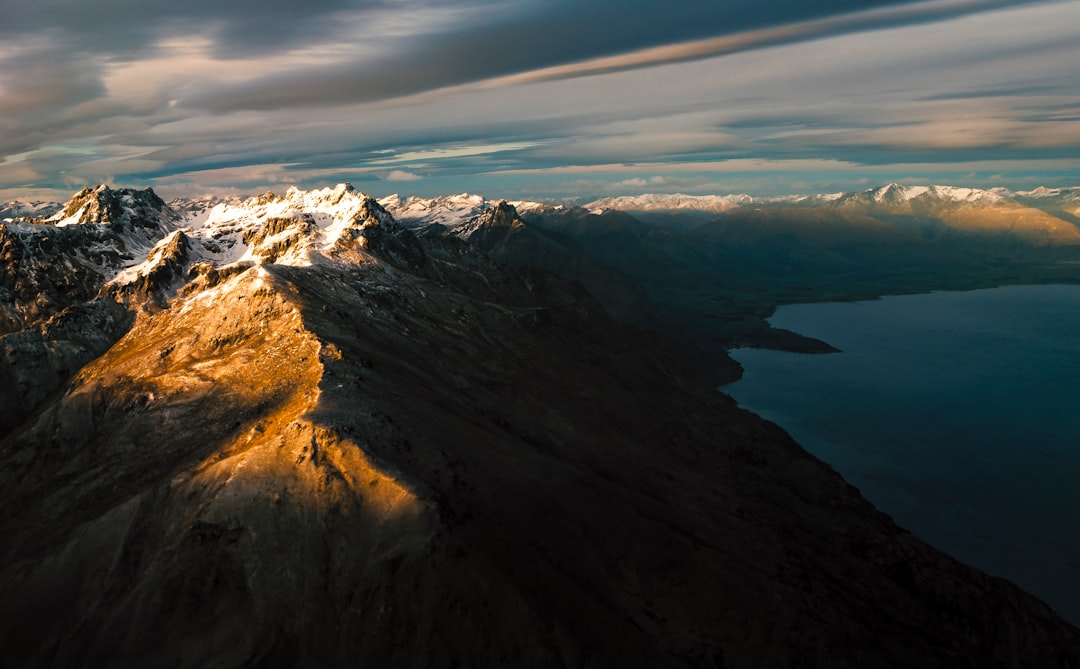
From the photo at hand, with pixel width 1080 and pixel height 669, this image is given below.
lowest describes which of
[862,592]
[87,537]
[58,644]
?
[862,592]

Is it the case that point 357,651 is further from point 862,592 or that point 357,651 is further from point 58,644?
point 862,592

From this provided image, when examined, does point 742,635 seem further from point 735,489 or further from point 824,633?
point 735,489

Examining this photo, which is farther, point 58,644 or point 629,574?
point 629,574

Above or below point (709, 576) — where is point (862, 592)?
below

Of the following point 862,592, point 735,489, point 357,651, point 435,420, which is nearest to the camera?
point 357,651

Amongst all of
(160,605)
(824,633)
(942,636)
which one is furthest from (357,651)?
(942,636)

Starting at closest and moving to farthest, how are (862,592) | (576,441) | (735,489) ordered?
(862,592), (576,441), (735,489)
